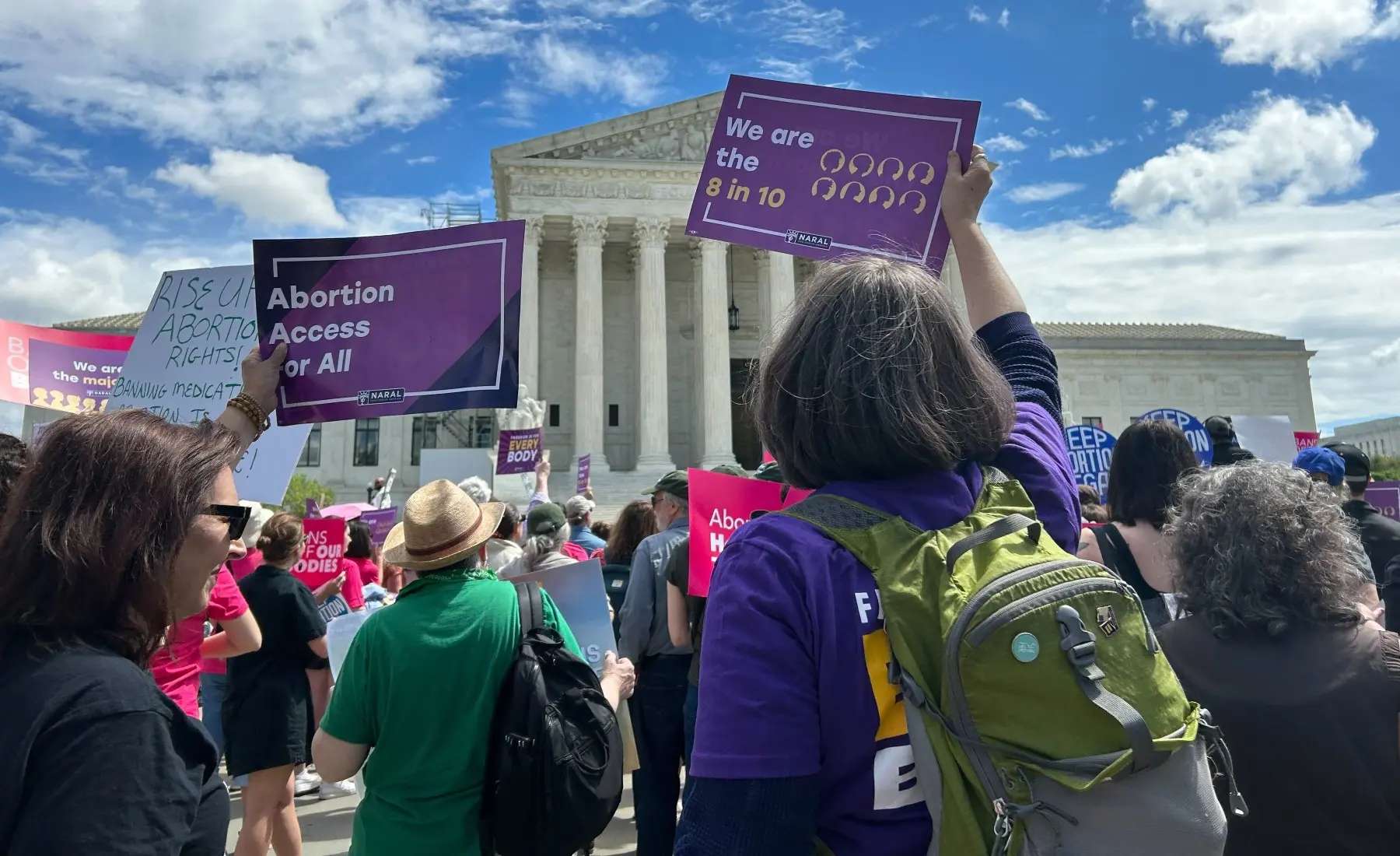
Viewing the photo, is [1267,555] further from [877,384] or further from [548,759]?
[548,759]

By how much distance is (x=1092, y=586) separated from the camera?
1.34 m

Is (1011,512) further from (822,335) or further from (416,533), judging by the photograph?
(416,533)

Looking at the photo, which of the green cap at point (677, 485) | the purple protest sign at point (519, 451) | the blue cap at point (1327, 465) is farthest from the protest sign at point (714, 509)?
the purple protest sign at point (519, 451)

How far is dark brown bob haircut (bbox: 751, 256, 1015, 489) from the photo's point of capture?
1527 millimetres

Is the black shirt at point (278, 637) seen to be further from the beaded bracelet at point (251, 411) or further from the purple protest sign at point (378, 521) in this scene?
the purple protest sign at point (378, 521)

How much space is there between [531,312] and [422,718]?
106 ft

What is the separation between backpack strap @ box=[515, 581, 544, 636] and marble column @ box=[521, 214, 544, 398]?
29.6 metres

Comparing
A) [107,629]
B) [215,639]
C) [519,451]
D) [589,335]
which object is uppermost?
[589,335]

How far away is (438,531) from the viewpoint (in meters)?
3.27

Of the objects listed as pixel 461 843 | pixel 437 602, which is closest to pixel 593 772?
pixel 461 843

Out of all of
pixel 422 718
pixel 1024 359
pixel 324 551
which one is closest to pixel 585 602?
pixel 422 718

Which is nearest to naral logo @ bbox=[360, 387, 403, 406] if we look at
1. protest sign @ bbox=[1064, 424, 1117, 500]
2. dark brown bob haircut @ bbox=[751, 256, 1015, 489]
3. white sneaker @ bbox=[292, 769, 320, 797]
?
dark brown bob haircut @ bbox=[751, 256, 1015, 489]

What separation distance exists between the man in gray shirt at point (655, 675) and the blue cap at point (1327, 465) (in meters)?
3.80

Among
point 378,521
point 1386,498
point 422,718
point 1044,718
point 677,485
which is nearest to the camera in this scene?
point 1044,718
